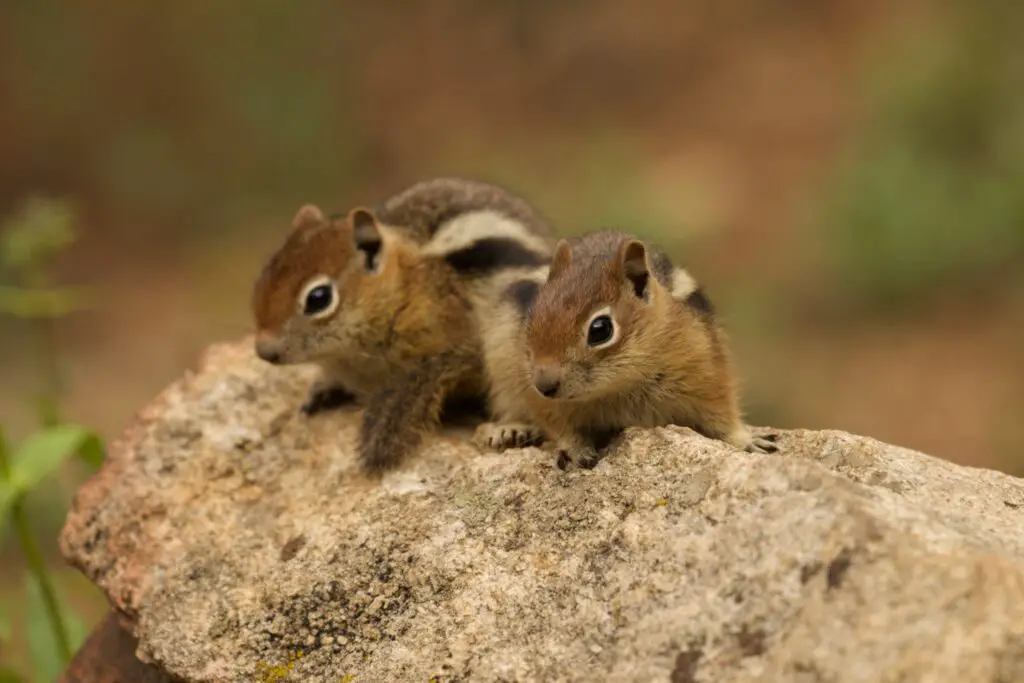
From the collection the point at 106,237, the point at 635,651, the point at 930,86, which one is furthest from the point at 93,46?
the point at 635,651

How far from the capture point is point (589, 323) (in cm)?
364

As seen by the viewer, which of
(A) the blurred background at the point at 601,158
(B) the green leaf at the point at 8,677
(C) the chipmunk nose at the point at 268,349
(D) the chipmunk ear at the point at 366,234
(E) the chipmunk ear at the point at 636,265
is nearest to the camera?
(E) the chipmunk ear at the point at 636,265

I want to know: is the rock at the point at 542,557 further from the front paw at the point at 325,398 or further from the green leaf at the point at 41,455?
the green leaf at the point at 41,455

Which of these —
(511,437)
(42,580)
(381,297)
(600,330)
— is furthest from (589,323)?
(42,580)

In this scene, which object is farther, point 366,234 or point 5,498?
point 366,234

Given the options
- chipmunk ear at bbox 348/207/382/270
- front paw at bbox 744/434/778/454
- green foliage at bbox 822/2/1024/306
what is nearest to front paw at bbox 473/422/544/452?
front paw at bbox 744/434/778/454

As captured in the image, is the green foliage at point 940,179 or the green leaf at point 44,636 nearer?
the green leaf at point 44,636

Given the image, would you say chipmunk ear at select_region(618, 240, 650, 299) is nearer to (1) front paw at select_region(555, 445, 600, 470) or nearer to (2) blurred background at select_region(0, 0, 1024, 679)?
(1) front paw at select_region(555, 445, 600, 470)

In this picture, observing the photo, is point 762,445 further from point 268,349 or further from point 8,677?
point 8,677

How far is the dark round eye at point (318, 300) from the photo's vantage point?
463 centimetres

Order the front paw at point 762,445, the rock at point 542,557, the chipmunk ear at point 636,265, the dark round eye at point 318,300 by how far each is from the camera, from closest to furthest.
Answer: the rock at point 542,557 < the chipmunk ear at point 636,265 < the front paw at point 762,445 < the dark round eye at point 318,300

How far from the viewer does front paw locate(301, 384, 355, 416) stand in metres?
4.72

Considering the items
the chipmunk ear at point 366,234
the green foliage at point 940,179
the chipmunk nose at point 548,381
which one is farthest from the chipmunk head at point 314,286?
the green foliage at point 940,179

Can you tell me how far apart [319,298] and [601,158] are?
25.5 feet
